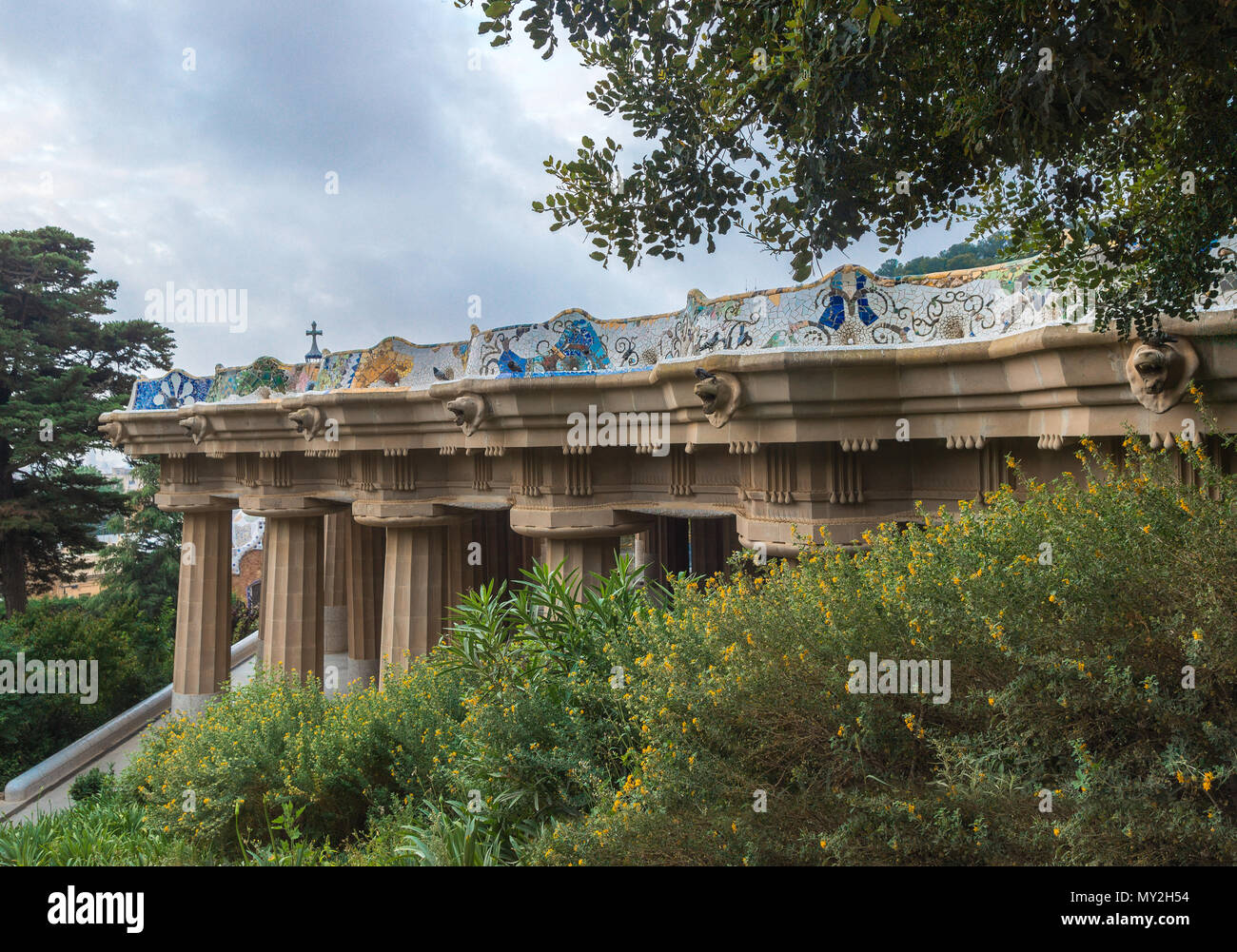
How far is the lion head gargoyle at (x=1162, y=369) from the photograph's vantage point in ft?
18.5

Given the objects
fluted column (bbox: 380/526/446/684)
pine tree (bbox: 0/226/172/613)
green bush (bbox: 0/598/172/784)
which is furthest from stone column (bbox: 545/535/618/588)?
pine tree (bbox: 0/226/172/613)

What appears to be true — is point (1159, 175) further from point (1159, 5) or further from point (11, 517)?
point (11, 517)

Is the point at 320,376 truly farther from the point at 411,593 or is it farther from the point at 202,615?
the point at 202,615

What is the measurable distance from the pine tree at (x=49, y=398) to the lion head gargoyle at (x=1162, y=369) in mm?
28260

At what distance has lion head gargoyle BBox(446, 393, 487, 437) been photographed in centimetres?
1073

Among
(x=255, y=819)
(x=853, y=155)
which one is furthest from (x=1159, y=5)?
(x=255, y=819)

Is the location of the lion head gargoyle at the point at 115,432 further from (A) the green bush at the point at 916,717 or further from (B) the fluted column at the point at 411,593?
(A) the green bush at the point at 916,717

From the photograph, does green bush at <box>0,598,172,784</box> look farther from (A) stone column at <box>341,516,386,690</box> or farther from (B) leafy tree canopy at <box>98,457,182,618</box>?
(A) stone column at <box>341,516,386,690</box>

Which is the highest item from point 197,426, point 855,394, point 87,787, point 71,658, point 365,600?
point 197,426

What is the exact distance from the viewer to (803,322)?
784 cm

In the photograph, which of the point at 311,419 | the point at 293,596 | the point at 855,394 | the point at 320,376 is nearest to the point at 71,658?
the point at 293,596

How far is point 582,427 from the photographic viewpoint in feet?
33.9

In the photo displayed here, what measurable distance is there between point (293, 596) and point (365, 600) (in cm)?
416

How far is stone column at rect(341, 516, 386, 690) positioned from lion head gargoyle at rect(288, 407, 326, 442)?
716 centimetres
